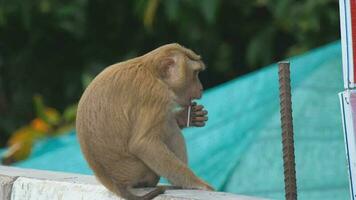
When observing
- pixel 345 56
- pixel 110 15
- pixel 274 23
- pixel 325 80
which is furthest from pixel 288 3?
pixel 345 56

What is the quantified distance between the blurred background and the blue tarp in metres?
3.95

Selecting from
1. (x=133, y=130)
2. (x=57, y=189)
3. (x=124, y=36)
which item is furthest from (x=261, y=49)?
(x=57, y=189)

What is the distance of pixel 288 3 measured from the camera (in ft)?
38.7

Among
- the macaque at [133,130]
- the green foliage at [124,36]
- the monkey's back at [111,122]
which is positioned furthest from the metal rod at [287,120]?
the green foliage at [124,36]

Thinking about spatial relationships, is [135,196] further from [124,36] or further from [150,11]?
[124,36]

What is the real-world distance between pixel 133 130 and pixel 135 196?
394 millimetres

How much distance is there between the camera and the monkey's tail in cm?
520

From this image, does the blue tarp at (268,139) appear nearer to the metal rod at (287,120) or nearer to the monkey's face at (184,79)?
the monkey's face at (184,79)

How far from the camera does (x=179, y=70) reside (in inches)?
227

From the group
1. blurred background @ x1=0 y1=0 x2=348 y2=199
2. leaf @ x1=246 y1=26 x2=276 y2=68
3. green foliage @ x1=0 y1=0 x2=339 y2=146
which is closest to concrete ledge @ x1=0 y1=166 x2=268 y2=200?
blurred background @ x1=0 y1=0 x2=348 y2=199

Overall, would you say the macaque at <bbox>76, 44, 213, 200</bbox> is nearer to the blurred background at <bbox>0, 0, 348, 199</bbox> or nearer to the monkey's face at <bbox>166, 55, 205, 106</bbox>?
the monkey's face at <bbox>166, 55, 205, 106</bbox>

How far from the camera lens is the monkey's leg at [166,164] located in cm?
542

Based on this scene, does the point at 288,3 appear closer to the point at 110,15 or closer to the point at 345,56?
the point at 110,15

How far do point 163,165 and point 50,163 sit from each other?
266cm
